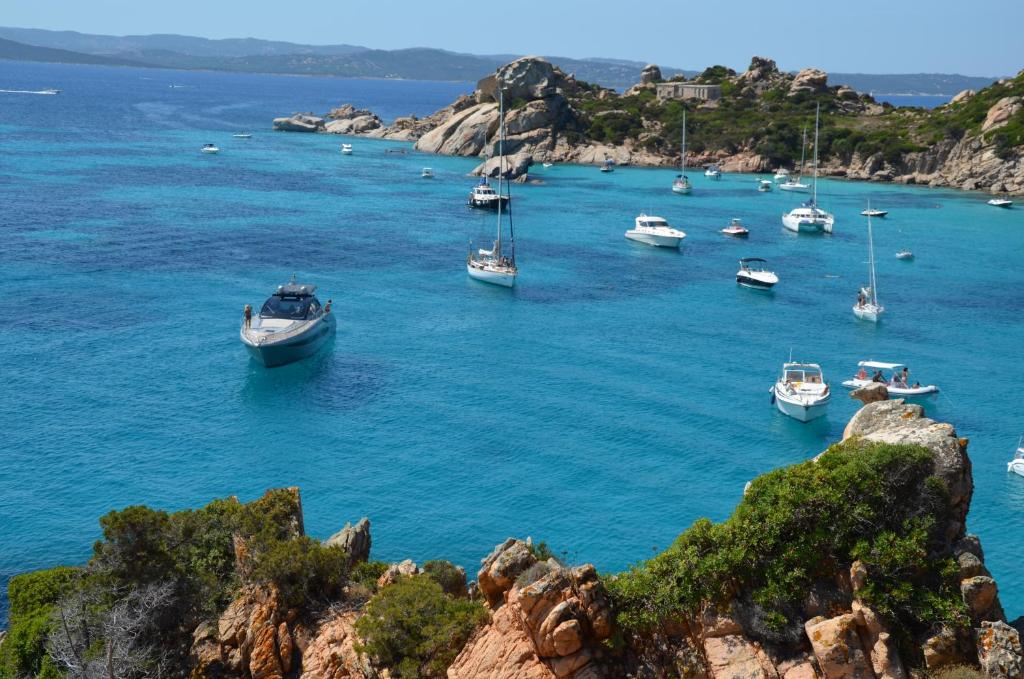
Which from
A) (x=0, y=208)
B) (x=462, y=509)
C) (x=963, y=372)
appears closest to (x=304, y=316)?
(x=462, y=509)

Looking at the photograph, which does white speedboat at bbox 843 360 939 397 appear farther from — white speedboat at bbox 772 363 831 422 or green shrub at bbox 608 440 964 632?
green shrub at bbox 608 440 964 632

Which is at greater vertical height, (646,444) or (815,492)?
(815,492)

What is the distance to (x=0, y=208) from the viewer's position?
89062 millimetres

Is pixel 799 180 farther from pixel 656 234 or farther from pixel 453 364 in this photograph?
pixel 453 364

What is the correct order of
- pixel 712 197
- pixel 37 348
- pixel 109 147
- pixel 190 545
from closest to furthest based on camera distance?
pixel 190 545 → pixel 37 348 → pixel 712 197 → pixel 109 147

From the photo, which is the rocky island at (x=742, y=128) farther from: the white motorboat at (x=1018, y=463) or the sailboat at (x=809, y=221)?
the white motorboat at (x=1018, y=463)

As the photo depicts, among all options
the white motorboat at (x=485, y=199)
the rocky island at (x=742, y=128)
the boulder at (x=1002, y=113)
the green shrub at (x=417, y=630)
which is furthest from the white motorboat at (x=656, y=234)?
the green shrub at (x=417, y=630)

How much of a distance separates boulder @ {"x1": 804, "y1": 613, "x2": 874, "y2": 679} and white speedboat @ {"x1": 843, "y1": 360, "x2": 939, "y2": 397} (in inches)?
1341

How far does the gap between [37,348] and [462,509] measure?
94.3 feet

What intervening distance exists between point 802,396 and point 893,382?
278 inches

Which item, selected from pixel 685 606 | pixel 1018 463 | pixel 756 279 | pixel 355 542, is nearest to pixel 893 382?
pixel 1018 463

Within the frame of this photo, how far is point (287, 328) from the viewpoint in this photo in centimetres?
5388

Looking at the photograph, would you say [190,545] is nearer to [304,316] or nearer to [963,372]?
[304,316]

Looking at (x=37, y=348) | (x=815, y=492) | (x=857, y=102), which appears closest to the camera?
(x=815, y=492)
